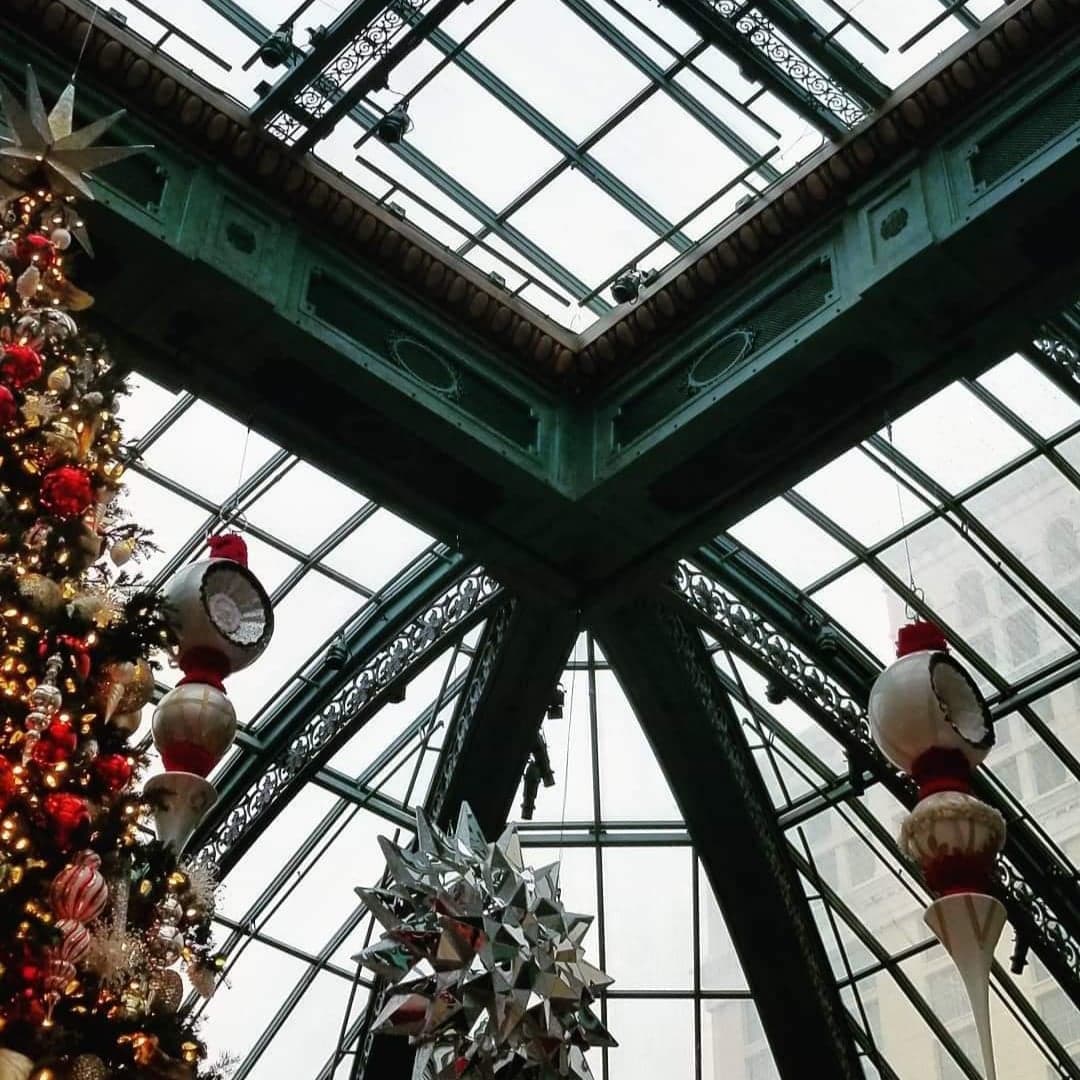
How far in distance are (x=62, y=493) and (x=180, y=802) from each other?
1.51 meters

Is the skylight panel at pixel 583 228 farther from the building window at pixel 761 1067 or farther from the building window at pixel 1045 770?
the building window at pixel 761 1067

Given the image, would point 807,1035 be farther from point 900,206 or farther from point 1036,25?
point 1036,25

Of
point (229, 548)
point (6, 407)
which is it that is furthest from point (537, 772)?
point (6, 407)

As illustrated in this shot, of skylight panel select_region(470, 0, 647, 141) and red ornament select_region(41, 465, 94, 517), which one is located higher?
skylight panel select_region(470, 0, 647, 141)

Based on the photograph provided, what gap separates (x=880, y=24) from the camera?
10992mm

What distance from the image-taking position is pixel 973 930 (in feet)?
26.4

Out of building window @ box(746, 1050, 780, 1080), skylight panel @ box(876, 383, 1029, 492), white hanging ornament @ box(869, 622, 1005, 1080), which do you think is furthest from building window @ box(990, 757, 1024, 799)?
white hanging ornament @ box(869, 622, 1005, 1080)

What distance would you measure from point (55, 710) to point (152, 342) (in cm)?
544

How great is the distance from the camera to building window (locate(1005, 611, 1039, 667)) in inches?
558

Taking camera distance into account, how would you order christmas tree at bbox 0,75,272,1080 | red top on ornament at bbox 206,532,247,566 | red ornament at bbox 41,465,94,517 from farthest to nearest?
red top on ornament at bbox 206,532,247,566
red ornament at bbox 41,465,94,517
christmas tree at bbox 0,75,272,1080

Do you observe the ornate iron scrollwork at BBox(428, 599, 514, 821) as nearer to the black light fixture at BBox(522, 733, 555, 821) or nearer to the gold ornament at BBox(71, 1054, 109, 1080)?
the black light fixture at BBox(522, 733, 555, 821)

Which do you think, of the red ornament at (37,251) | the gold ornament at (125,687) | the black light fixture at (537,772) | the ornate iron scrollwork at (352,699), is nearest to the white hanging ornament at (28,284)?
the red ornament at (37,251)

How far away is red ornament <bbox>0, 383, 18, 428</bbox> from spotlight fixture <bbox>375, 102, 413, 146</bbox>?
5.82 m

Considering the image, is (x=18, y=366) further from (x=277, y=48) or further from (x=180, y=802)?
(x=277, y=48)
